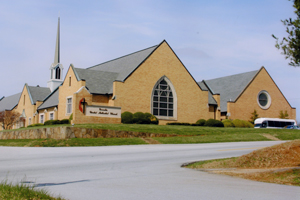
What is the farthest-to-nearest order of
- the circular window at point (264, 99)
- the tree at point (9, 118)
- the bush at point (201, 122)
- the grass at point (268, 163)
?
the tree at point (9, 118) → the circular window at point (264, 99) → the bush at point (201, 122) → the grass at point (268, 163)

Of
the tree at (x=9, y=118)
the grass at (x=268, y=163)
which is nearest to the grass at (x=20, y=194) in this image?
the grass at (x=268, y=163)

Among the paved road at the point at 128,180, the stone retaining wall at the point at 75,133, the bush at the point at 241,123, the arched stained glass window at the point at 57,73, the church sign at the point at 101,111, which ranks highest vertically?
the arched stained glass window at the point at 57,73

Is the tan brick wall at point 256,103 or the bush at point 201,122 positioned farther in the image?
the tan brick wall at point 256,103

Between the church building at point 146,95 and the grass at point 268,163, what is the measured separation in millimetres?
20831

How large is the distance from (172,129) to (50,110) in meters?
23.0

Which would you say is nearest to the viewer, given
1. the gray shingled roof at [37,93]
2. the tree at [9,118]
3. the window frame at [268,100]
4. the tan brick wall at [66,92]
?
Result: the tan brick wall at [66,92]

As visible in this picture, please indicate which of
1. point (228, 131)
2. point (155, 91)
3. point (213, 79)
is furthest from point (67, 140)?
point (213, 79)

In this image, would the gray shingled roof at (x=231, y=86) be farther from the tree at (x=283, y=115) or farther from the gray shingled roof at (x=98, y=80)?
the gray shingled roof at (x=98, y=80)

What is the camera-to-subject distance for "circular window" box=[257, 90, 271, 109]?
5138 cm

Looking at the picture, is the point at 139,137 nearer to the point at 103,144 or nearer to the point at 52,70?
the point at 103,144

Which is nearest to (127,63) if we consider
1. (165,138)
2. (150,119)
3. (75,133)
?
(150,119)

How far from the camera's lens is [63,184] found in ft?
27.3

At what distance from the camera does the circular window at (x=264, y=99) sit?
51375 mm

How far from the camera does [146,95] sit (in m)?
39.5
